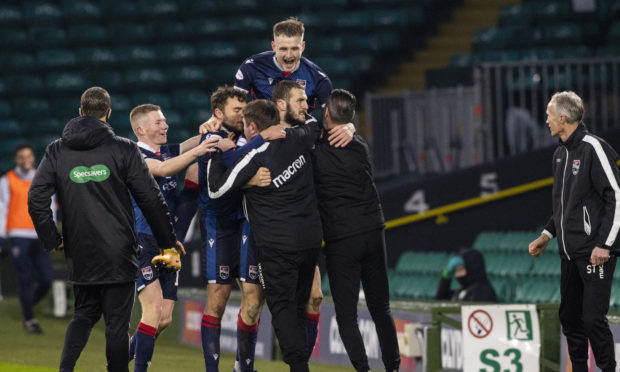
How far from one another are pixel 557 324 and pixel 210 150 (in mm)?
2652

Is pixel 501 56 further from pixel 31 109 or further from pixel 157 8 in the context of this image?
pixel 31 109

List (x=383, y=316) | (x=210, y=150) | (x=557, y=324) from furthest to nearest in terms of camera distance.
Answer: (x=557, y=324) < (x=383, y=316) < (x=210, y=150)

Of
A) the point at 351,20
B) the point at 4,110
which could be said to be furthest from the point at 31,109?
the point at 351,20

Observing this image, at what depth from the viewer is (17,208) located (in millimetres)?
11188

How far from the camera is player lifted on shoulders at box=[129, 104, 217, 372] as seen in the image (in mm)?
7020

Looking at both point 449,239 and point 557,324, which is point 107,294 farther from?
point 449,239

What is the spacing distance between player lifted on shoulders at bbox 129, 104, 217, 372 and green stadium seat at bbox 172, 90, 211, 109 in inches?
333

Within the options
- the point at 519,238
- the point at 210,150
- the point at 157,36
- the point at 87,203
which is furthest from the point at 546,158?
the point at 157,36

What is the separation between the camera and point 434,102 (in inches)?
476

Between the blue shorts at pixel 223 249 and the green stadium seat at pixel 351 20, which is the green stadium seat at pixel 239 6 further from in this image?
the blue shorts at pixel 223 249

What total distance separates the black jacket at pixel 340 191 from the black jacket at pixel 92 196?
113 centimetres

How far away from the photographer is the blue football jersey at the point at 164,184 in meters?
7.17

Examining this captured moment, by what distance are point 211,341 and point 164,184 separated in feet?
3.50

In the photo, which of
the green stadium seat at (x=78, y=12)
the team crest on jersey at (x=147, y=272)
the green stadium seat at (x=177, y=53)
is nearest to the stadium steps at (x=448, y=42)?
the green stadium seat at (x=177, y=53)
